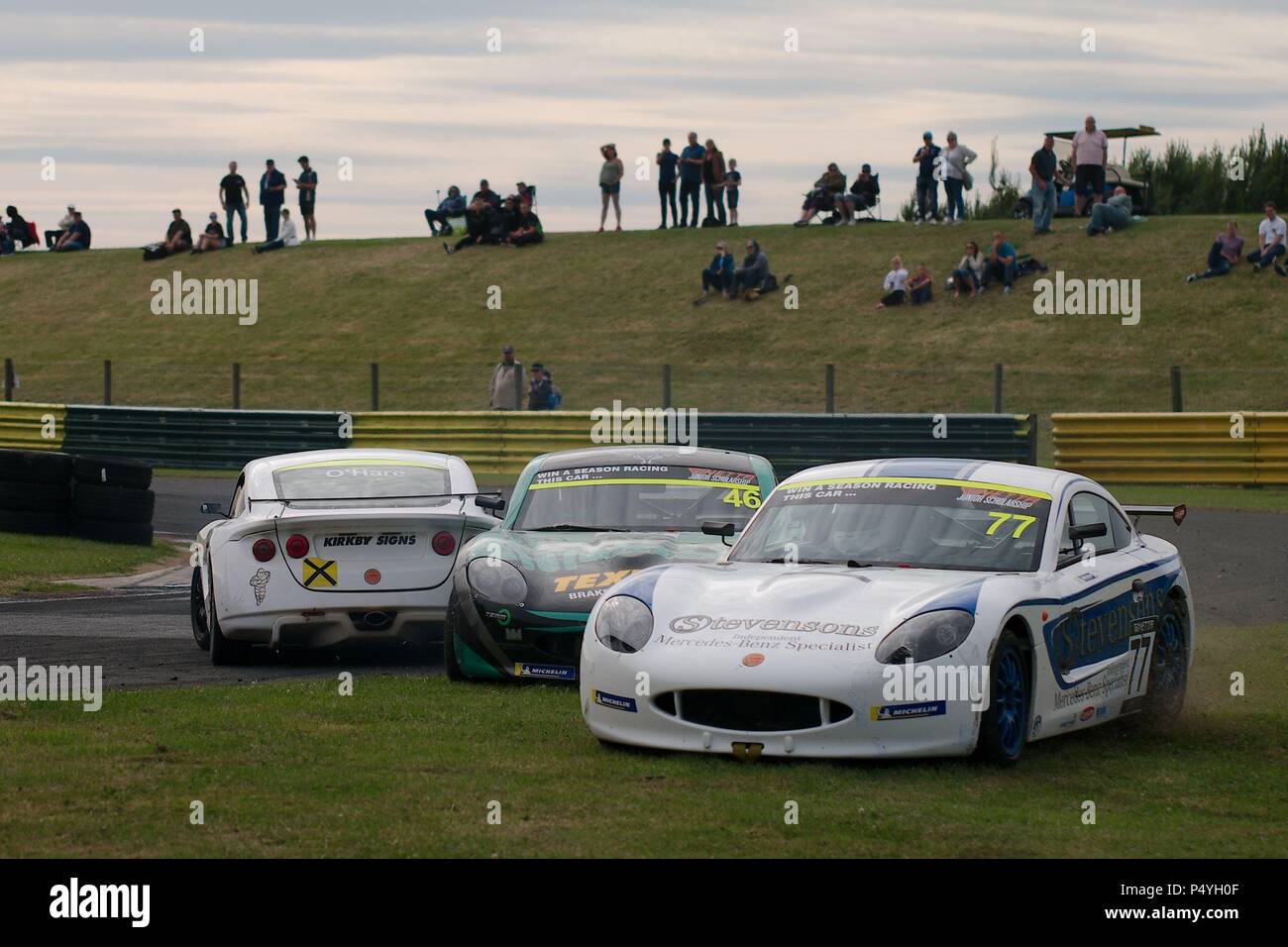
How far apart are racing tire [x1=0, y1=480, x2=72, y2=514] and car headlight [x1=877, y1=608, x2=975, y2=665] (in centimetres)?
1250

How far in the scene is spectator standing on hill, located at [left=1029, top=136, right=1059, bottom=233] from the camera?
34.8 m

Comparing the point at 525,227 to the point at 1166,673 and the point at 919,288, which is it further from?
the point at 1166,673

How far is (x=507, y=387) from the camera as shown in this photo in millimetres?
28406

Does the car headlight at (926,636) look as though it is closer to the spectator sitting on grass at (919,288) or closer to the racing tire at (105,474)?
the racing tire at (105,474)

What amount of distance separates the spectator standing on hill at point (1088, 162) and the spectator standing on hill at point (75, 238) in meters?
29.7

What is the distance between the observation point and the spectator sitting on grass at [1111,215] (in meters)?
37.3

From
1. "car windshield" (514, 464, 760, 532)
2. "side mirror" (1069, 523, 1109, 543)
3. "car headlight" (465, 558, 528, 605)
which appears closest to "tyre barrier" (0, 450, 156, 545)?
"car windshield" (514, 464, 760, 532)

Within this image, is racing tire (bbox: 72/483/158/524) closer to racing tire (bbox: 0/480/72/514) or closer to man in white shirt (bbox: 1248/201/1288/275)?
racing tire (bbox: 0/480/72/514)

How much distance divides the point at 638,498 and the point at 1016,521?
325cm

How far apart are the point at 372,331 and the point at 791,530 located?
34.7 metres

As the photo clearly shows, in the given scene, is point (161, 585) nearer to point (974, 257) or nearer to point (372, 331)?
point (974, 257)
